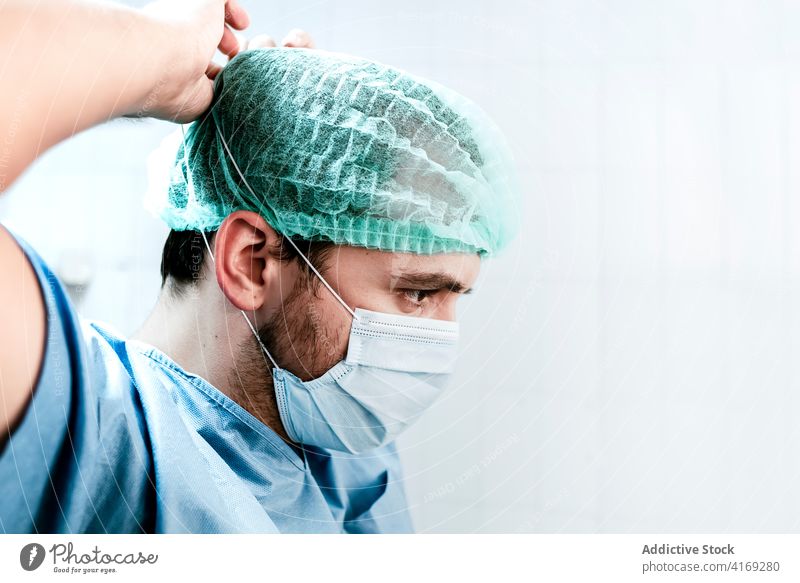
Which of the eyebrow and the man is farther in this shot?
the eyebrow

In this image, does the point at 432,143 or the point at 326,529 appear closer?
the point at 432,143

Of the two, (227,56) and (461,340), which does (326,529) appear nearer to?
(461,340)

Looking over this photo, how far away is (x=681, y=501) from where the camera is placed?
775 mm

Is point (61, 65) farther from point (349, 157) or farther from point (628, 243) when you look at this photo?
point (628, 243)

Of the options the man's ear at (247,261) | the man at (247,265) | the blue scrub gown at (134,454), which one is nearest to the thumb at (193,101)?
the man at (247,265)

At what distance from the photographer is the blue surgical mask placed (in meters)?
0.71

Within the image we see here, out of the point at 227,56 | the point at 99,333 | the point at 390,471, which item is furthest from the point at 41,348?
the point at 390,471

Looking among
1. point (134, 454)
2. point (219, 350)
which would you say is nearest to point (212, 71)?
point (219, 350)

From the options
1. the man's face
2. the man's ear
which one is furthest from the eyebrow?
the man's ear

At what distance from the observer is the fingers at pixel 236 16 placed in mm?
735

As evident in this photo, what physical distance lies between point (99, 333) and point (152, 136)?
0.23 metres

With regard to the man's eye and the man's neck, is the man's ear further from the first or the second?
the man's eye

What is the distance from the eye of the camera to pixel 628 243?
0.77 metres

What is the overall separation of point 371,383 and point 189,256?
0.80 ft
